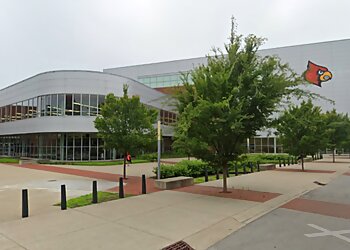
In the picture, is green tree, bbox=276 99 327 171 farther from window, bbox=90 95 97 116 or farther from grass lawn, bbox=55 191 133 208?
window, bbox=90 95 97 116

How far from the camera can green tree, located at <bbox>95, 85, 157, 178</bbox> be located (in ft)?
55.0

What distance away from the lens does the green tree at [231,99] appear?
1050cm

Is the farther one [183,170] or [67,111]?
[67,111]

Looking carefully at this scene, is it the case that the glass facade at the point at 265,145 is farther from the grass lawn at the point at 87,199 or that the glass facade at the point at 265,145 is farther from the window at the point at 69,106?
the grass lawn at the point at 87,199

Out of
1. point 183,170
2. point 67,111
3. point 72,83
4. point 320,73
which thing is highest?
point 320,73

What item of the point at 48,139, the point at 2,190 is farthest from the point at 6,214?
the point at 48,139

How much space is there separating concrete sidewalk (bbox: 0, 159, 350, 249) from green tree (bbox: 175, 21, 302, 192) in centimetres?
220

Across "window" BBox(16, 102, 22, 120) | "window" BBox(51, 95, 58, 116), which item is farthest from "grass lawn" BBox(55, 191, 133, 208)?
"window" BBox(16, 102, 22, 120)

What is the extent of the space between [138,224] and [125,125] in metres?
10.3

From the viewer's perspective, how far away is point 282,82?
10.7 metres

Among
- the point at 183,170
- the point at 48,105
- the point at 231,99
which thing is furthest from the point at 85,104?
the point at 231,99

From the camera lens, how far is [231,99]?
1084 centimetres

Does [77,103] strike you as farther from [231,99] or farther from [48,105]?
[231,99]

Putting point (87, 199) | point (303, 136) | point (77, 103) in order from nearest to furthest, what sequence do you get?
point (87, 199), point (303, 136), point (77, 103)
